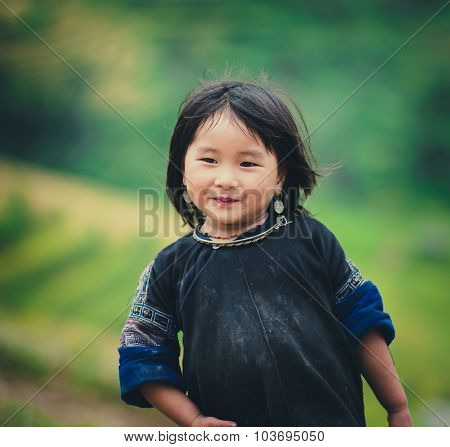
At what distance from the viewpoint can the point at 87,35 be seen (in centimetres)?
308

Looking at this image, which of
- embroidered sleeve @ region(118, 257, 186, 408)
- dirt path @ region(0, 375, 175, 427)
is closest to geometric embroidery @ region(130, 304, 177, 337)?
embroidered sleeve @ region(118, 257, 186, 408)

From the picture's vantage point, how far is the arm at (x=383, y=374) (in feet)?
5.98

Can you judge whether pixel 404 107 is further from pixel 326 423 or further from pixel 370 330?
pixel 326 423

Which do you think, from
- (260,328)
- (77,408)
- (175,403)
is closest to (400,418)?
(260,328)

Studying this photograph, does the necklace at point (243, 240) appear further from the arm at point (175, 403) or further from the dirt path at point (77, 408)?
the dirt path at point (77, 408)

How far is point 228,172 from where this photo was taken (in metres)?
1.72

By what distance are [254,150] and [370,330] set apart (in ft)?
1.87

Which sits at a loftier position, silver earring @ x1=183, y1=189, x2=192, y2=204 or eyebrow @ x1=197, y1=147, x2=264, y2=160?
eyebrow @ x1=197, y1=147, x2=264, y2=160

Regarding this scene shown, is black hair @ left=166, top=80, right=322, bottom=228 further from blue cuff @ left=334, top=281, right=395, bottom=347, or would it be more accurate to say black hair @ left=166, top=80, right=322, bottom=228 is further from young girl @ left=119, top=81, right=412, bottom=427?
blue cuff @ left=334, top=281, right=395, bottom=347

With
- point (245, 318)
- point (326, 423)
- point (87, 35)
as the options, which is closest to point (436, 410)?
point (326, 423)

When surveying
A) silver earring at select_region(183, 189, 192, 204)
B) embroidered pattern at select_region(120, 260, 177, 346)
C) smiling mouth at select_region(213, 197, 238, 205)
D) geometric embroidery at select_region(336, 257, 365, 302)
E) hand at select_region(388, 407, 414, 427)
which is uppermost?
silver earring at select_region(183, 189, 192, 204)

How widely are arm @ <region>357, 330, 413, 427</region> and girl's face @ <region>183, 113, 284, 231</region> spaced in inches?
19.0

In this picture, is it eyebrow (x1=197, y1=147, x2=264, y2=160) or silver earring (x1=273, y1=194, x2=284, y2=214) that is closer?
eyebrow (x1=197, y1=147, x2=264, y2=160)

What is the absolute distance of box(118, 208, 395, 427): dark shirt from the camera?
170 centimetres
